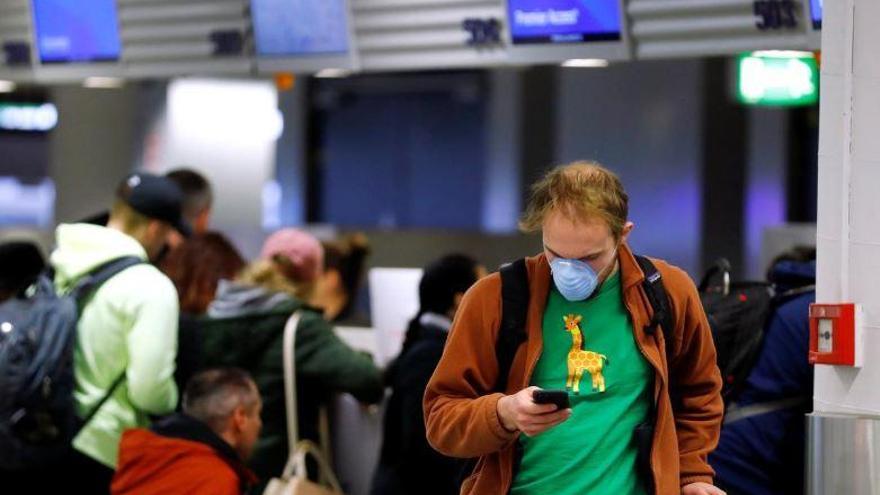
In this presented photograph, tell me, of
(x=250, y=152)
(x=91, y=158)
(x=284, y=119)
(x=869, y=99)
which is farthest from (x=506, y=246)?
(x=284, y=119)

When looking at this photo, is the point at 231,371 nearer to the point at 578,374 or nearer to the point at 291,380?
the point at 291,380

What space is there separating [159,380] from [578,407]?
240cm

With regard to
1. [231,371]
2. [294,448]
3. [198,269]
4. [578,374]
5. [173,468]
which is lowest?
[294,448]

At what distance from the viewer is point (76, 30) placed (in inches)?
322

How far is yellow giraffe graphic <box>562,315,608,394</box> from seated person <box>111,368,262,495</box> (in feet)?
6.09

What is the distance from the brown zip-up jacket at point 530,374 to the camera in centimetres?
354

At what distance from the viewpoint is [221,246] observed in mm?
6770

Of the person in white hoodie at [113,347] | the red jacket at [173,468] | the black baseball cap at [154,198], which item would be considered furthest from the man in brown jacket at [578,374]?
the black baseball cap at [154,198]

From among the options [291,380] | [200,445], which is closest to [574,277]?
[200,445]

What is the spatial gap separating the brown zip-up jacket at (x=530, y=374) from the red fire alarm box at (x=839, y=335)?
56cm

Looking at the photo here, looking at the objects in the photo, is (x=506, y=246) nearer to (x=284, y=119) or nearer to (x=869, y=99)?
(x=869, y=99)

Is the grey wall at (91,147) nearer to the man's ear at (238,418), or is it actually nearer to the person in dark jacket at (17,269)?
the person in dark jacket at (17,269)

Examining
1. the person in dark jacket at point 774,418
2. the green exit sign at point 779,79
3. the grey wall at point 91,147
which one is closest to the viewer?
the person in dark jacket at point 774,418

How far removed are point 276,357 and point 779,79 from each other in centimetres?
260
